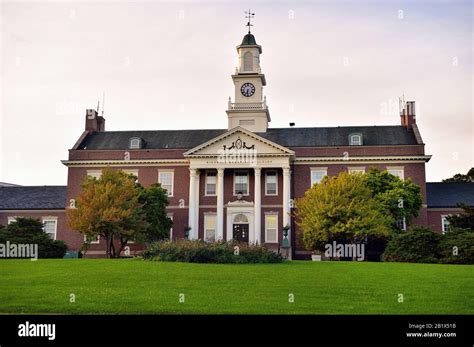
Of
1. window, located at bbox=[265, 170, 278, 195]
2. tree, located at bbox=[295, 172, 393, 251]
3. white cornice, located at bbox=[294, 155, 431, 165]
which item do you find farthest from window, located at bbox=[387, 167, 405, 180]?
window, located at bbox=[265, 170, 278, 195]

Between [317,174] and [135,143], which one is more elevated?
[135,143]

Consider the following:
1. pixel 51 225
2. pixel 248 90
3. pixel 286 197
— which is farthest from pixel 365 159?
pixel 51 225

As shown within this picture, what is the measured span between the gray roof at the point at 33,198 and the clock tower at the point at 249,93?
18.0 meters

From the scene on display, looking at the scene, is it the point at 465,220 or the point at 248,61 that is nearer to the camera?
the point at 465,220

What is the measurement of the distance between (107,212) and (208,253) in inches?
366

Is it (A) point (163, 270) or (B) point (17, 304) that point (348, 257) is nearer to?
(A) point (163, 270)

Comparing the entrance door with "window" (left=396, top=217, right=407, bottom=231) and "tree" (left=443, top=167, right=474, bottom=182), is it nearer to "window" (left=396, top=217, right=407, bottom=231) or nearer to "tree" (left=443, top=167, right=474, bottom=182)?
"window" (left=396, top=217, right=407, bottom=231)

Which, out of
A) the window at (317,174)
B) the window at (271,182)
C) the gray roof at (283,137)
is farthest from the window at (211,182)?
the window at (317,174)

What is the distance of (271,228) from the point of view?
164 ft

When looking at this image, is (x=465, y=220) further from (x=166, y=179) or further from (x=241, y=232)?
(x=166, y=179)

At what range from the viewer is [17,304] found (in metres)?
15.9

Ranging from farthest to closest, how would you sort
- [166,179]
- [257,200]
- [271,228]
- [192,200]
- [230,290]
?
[166,179]
[192,200]
[271,228]
[257,200]
[230,290]
